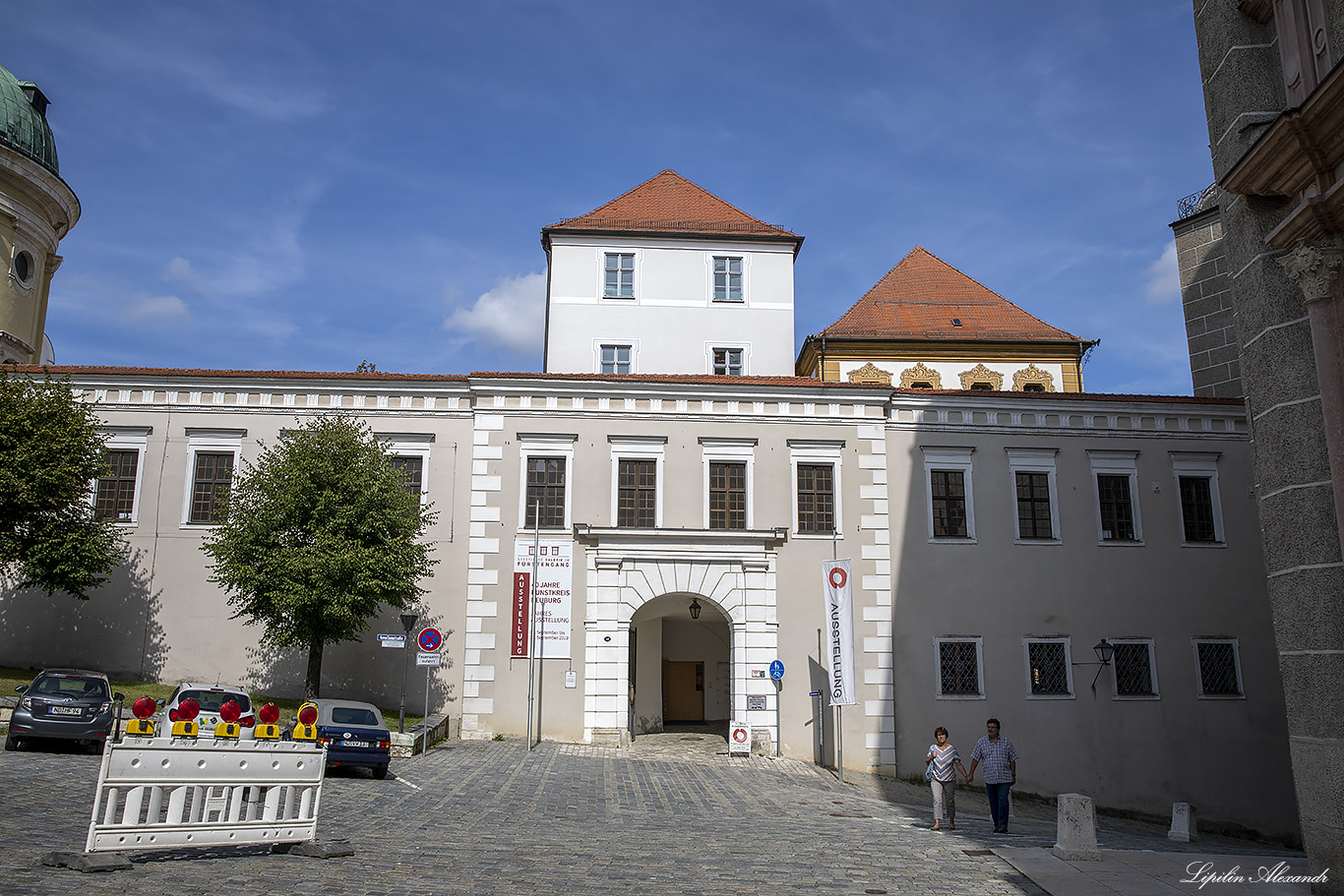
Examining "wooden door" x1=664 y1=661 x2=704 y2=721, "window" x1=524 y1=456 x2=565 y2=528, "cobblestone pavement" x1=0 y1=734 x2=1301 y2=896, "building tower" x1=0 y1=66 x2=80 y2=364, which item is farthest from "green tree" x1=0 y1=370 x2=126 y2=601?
"wooden door" x1=664 y1=661 x2=704 y2=721

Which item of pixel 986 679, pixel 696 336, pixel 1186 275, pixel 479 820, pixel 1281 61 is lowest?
pixel 479 820

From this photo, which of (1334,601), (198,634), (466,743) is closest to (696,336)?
(466,743)

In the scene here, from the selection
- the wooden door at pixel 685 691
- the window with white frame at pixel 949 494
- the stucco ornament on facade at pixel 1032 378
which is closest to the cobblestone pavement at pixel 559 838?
the window with white frame at pixel 949 494

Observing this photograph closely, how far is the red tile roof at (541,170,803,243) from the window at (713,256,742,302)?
93 centimetres

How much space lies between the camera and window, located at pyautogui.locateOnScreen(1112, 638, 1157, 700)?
26.7 m

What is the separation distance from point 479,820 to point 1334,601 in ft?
36.0

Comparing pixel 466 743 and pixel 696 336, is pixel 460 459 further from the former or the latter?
pixel 696 336

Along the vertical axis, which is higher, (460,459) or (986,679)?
(460,459)

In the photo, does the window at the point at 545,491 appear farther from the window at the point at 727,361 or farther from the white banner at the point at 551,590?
the window at the point at 727,361

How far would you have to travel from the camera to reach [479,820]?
13852mm

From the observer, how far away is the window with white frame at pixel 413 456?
26.6m

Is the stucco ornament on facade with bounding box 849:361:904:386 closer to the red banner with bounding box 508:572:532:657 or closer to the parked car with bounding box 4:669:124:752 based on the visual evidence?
the red banner with bounding box 508:572:532:657

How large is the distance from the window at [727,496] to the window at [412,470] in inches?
310

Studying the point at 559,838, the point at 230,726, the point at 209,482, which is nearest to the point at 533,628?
the point at 209,482
